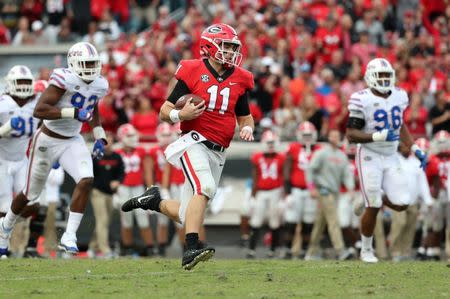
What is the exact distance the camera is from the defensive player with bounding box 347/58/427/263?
10.8 m

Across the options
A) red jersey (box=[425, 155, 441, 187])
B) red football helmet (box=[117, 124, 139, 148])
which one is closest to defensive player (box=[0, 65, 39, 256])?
red football helmet (box=[117, 124, 139, 148])

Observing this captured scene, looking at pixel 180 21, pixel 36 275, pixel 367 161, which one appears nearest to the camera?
pixel 36 275

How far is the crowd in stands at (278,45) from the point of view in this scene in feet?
54.2

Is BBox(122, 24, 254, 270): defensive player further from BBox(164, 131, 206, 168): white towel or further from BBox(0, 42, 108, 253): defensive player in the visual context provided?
BBox(0, 42, 108, 253): defensive player

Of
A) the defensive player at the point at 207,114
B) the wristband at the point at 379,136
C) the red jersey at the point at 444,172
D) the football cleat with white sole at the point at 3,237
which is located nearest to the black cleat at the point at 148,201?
the defensive player at the point at 207,114

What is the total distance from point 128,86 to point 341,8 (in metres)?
3.51

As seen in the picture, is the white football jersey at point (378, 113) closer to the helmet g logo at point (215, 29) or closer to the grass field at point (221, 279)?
the grass field at point (221, 279)

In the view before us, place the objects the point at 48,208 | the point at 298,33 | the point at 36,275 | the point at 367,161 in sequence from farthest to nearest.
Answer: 1. the point at 298,33
2. the point at 48,208
3. the point at 367,161
4. the point at 36,275

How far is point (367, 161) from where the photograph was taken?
10.8 meters

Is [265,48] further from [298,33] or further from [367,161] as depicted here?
[367,161]

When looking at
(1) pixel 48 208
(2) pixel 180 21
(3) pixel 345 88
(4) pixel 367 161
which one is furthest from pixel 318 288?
(2) pixel 180 21

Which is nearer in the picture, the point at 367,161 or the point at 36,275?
the point at 36,275

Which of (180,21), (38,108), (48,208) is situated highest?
(180,21)

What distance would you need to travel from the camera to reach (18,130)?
11.2 m
